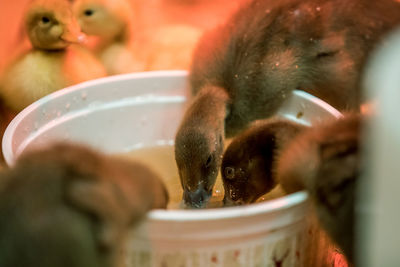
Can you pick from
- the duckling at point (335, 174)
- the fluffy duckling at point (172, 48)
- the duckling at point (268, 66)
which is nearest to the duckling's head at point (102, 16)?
the fluffy duckling at point (172, 48)

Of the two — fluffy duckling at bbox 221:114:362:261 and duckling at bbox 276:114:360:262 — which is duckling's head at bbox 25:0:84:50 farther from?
duckling at bbox 276:114:360:262

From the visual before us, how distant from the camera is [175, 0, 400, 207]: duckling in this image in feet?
5.20

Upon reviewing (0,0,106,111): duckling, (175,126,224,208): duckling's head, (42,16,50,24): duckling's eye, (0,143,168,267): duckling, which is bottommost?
(175,126,224,208): duckling's head

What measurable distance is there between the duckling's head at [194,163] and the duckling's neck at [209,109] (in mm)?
37

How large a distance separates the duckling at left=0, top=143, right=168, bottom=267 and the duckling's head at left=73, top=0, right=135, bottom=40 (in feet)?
4.72

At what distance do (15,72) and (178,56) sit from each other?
615mm

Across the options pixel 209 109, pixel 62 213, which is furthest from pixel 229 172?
pixel 62 213

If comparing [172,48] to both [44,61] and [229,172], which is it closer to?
[44,61]

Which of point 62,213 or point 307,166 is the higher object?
point 62,213

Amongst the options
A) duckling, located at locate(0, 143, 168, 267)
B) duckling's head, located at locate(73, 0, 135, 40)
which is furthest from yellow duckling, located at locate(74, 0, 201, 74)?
duckling, located at locate(0, 143, 168, 267)

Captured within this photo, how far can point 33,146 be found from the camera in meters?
1.44

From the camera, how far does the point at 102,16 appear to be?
87.7 inches

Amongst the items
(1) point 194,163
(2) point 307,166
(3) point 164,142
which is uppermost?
(2) point 307,166

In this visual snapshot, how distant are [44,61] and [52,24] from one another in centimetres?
13
